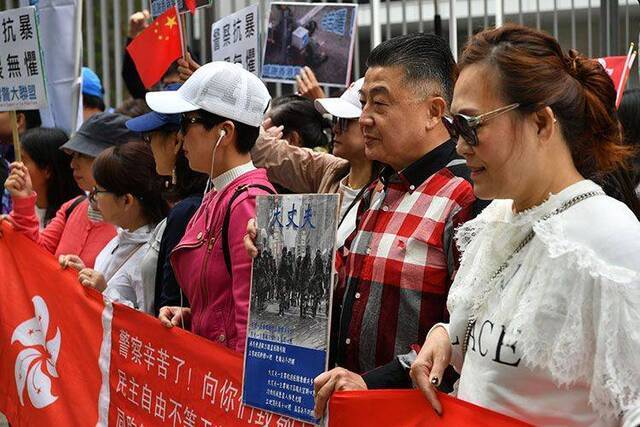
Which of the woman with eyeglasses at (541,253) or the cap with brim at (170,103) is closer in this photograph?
the woman with eyeglasses at (541,253)

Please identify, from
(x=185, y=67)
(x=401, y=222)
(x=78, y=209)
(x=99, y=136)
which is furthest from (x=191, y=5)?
(x=401, y=222)

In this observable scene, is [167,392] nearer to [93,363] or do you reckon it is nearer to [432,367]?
[93,363]

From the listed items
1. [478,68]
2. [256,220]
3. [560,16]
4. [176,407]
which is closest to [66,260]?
[176,407]

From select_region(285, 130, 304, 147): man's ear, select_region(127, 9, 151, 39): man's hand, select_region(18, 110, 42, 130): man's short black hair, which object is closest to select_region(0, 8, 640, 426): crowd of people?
select_region(285, 130, 304, 147): man's ear

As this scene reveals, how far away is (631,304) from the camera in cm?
221

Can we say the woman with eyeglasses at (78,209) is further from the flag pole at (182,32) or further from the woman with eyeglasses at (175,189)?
the woman with eyeglasses at (175,189)

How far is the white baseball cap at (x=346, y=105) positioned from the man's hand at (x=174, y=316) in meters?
0.99

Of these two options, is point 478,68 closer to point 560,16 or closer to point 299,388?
point 299,388

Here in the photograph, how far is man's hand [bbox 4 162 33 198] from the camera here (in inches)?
216

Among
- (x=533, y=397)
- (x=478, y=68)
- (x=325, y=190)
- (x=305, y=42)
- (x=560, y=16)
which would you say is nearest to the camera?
(x=533, y=397)

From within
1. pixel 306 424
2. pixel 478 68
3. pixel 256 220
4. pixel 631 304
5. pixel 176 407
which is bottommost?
pixel 176 407

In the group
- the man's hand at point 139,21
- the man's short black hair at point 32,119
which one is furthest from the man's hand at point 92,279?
the man's short black hair at point 32,119

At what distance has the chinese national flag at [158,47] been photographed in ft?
20.0

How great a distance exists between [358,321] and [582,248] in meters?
1.23
